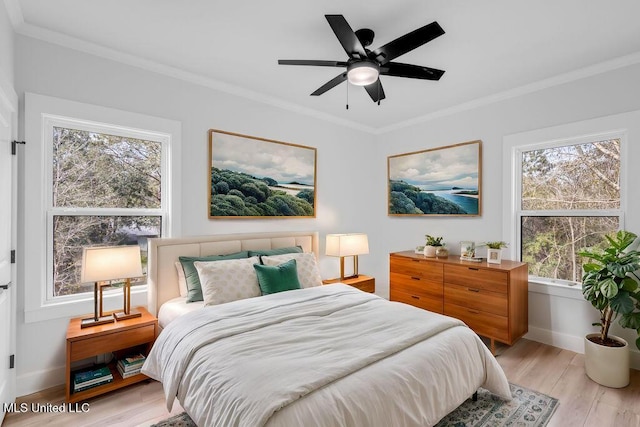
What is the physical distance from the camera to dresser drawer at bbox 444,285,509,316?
3.00 m

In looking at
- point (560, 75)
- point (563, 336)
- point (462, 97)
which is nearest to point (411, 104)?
point (462, 97)

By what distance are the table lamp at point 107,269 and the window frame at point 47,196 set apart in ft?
0.75

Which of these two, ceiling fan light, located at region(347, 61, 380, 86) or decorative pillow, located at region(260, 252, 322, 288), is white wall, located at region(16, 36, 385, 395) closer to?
decorative pillow, located at region(260, 252, 322, 288)

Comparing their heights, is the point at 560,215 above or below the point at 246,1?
below

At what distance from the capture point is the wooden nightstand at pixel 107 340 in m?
2.22

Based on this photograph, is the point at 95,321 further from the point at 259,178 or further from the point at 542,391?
the point at 542,391

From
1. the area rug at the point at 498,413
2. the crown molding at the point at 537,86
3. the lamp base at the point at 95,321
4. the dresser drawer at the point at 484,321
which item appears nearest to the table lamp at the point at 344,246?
the dresser drawer at the point at 484,321

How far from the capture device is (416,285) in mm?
3717

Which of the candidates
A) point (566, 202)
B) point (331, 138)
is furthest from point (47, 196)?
point (566, 202)

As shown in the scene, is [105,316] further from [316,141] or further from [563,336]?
[563,336]

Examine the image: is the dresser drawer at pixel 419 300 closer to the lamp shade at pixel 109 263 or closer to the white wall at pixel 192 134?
the white wall at pixel 192 134

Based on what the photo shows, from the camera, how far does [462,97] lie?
3.60 meters

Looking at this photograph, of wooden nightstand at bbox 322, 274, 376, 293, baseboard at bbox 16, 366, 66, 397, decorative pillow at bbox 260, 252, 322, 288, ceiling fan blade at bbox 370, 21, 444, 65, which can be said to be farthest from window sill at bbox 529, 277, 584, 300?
baseboard at bbox 16, 366, 66, 397

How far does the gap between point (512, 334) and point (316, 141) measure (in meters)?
2.98
